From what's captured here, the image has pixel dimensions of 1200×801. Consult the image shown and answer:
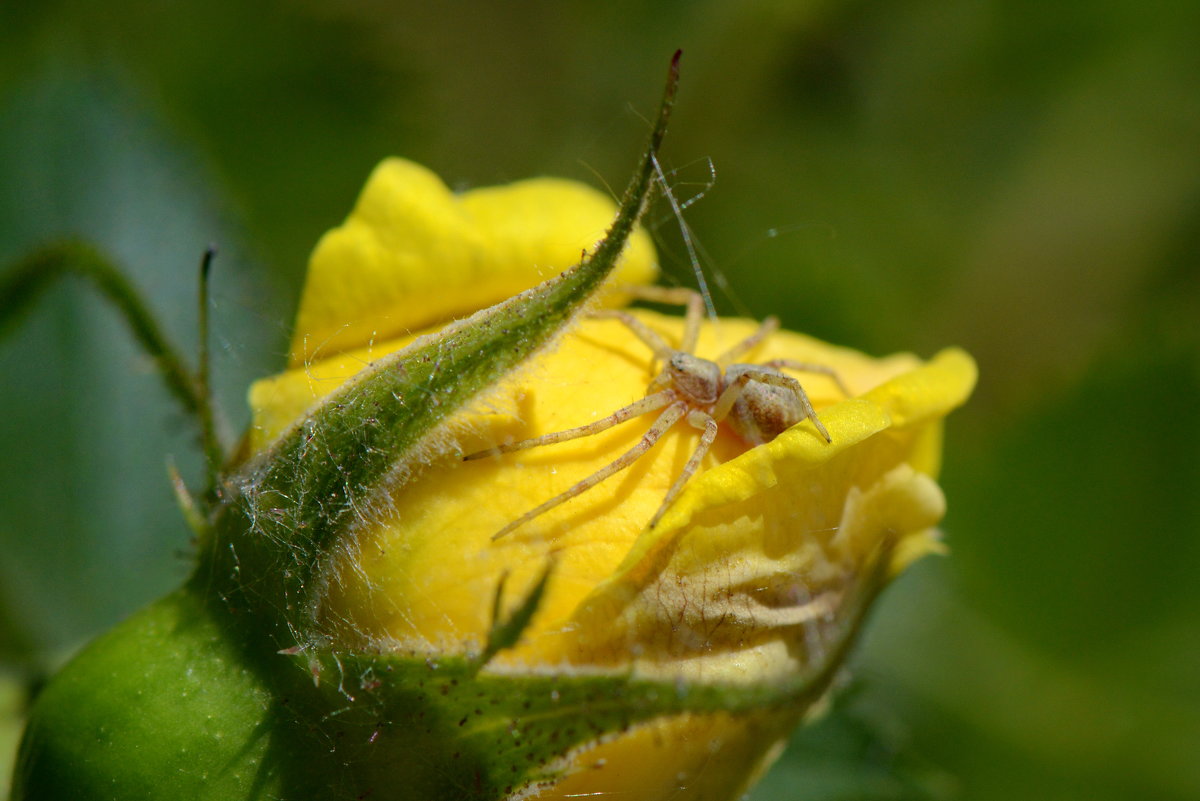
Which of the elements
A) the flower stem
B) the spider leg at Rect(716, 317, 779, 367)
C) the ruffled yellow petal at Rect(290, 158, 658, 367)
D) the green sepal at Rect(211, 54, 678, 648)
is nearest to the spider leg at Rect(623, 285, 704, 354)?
the spider leg at Rect(716, 317, 779, 367)

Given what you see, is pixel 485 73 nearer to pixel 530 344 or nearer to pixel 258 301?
pixel 258 301

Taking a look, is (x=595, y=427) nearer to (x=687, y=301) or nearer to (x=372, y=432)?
(x=372, y=432)

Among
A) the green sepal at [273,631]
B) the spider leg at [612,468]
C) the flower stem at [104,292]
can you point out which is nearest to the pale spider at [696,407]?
the spider leg at [612,468]

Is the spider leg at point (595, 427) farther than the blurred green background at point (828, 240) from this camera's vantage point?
No

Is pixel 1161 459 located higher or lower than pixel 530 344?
lower

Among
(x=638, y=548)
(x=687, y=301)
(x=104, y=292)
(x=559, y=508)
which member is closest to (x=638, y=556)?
(x=638, y=548)

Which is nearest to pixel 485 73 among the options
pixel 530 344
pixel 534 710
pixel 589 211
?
pixel 589 211

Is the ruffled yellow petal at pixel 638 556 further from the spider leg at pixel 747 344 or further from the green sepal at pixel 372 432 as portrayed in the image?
the spider leg at pixel 747 344
